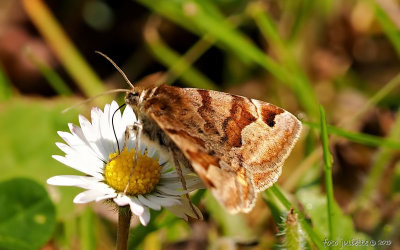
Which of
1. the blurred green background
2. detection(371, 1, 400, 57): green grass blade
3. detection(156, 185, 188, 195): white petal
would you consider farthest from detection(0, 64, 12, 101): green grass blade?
detection(371, 1, 400, 57): green grass blade

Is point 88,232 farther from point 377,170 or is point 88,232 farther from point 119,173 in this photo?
point 377,170

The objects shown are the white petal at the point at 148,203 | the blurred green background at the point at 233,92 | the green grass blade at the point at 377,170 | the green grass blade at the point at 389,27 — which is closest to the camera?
the white petal at the point at 148,203

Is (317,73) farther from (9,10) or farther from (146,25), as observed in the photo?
(9,10)

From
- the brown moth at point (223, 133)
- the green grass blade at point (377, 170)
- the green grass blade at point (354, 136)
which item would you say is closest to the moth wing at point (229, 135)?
the brown moth at point (223, 133)

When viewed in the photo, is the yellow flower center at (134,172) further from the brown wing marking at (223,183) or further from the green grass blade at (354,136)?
the green grass blade at (354,136)

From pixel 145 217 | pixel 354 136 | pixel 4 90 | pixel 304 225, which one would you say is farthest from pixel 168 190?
pixel 4 90

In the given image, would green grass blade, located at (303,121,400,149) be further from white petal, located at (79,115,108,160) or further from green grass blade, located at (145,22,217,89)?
green grass blade, located at (145,22,217,89)

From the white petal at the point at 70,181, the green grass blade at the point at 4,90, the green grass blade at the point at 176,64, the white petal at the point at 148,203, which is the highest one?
the green grass blade at the point at 176,64

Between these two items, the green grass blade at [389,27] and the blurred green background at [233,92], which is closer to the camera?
the blurred green background at [233,92]

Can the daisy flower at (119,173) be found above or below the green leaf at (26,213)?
above

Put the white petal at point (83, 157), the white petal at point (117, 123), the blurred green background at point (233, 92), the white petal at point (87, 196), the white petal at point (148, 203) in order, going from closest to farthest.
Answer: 1. the white petal at point (87, 196)
2. the white petal at point (148, 203)
3. the white petal at point (83, 157)
4. the white petal at point (117, 123)
5. the blurred green background at point (233, 92)
